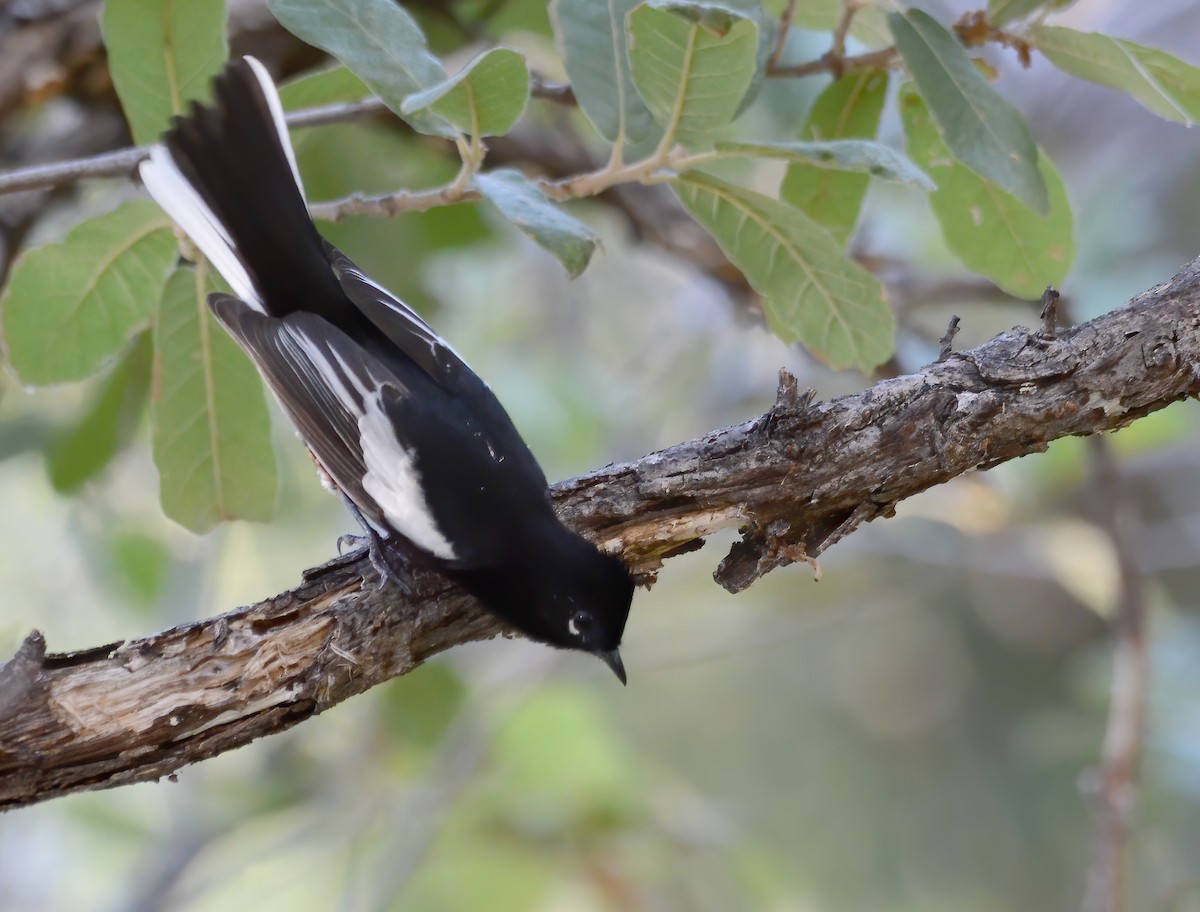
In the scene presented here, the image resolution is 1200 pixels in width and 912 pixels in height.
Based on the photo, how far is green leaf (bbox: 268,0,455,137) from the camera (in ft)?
6.36

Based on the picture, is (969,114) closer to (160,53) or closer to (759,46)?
(759,46)

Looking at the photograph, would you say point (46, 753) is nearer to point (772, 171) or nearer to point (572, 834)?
point (572, 834)

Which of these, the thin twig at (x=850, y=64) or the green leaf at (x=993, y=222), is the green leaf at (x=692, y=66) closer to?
the thin twig at (x=850, y=64)

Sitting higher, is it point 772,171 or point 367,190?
point 367,190

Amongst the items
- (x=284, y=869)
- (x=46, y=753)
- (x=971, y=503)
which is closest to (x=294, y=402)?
(x=46, y=753)

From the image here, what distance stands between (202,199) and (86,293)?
0.97 ft

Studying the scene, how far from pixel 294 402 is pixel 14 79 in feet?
5.25

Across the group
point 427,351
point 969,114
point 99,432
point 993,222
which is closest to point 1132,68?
point 969,114

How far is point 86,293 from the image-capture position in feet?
7.76

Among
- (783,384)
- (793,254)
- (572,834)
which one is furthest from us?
(572,834)

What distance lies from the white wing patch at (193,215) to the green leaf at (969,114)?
131 cm

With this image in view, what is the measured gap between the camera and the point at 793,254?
230cm

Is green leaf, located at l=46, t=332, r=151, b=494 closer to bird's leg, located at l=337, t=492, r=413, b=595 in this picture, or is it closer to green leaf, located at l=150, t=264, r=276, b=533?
green leaf, located at l=150, t=264, r=276, b=533

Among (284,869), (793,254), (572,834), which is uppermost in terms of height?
(793,254)
